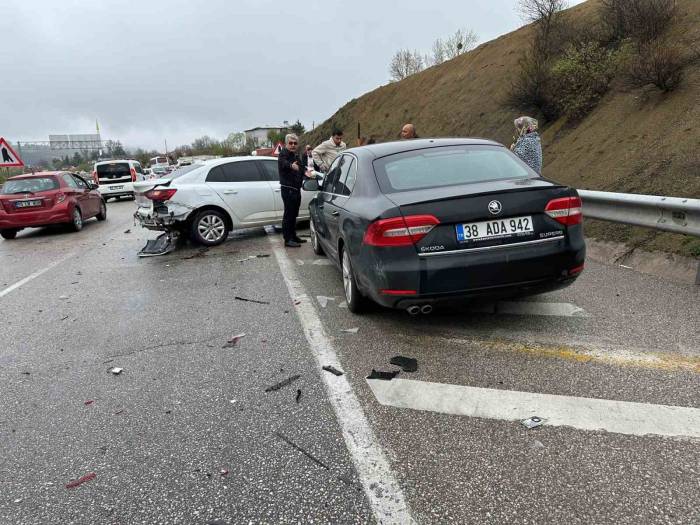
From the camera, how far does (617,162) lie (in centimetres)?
908

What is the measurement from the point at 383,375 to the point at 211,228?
6.41 metres

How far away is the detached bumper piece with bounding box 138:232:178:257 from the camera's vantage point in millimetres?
8587

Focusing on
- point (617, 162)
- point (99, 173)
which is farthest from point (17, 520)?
point (99, 173)

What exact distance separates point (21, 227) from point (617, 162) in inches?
517

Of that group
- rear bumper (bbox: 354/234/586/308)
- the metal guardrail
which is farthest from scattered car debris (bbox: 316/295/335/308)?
the metal guardrail

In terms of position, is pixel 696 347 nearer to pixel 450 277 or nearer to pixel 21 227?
pixel 450 277

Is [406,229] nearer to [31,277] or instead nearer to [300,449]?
[300,449]

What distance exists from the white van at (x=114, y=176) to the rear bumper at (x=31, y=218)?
950 cm

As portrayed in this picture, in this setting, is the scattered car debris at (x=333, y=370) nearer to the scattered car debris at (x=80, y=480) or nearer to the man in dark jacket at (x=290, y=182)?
the scattered car debris at (x=80, y=480)

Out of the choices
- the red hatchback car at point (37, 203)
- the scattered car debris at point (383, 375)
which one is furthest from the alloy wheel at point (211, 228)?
the scattered car debris at point (383, 375)

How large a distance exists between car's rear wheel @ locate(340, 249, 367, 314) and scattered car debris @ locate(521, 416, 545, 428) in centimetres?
204

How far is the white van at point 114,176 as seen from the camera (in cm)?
2073

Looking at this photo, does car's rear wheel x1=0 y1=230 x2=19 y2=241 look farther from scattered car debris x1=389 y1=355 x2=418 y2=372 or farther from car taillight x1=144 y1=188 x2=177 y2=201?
scattered car debris x1=389 y1=355 x2=418 y2=372

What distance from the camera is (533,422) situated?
2.75 metres
